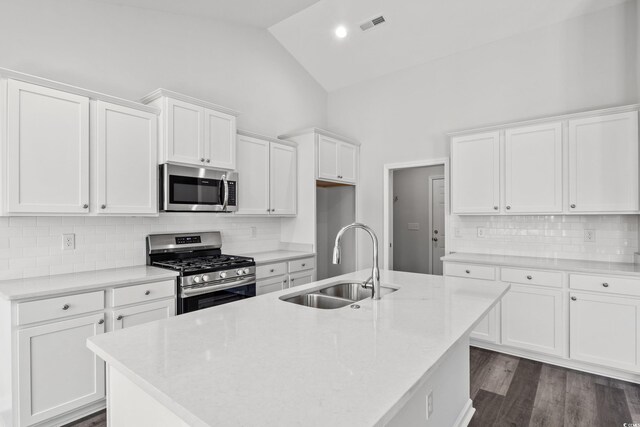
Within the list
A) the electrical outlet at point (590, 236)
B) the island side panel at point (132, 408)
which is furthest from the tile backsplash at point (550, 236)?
the island side panel at point (132, 408)

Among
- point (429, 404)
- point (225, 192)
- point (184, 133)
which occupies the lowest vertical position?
point (429, 404)

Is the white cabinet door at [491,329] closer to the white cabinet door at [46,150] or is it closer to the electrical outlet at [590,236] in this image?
the electrical outlet at [590,236]

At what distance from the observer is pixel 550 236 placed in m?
3.63

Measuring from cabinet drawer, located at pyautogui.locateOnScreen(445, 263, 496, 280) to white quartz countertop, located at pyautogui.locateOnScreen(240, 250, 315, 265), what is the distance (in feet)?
5.24

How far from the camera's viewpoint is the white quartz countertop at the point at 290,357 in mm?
870

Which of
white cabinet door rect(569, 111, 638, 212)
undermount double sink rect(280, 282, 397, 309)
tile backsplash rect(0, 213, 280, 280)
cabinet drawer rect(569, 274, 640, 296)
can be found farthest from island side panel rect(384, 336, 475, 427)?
tile backsplash rect(0, 213, 280, 280)

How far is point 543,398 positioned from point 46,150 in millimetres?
3954

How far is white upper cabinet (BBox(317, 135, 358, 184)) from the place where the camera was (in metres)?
4.45

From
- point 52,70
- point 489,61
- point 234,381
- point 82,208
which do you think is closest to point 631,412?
point 234,381

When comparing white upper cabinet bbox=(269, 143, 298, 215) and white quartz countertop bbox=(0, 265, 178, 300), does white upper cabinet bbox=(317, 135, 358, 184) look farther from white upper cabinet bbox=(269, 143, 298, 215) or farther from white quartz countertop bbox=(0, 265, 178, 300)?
white quartz countertop bbox=(0, 265, 178, 300)

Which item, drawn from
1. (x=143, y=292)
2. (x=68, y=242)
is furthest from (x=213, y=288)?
(x=68, y=242)

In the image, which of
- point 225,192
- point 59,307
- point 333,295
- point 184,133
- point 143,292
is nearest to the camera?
point 59,307

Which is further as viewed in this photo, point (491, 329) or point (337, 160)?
point (337, 160)

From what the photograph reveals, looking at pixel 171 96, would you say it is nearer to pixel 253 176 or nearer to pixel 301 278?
pixel 253 176
